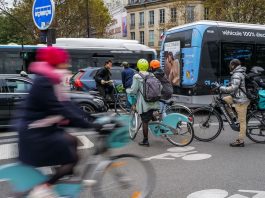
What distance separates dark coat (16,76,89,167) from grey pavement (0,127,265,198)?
1556mm

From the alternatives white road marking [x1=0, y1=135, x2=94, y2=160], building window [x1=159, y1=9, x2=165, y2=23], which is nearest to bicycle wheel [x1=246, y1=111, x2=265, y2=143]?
white road marking [x1=0, y1=135, x2=94, y2=160]

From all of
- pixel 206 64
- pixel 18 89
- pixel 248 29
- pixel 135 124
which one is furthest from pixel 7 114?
pixel 248 29

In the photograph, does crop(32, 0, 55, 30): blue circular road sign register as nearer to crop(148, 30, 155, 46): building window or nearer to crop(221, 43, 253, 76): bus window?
crop(221, 43, 253, 76): bus window

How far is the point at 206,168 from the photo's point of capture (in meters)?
6.53

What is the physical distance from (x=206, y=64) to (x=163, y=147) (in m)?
6.04

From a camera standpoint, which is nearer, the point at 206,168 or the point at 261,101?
the point at 206,168

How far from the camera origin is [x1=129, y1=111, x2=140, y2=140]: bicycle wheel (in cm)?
882

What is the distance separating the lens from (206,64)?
1364cm

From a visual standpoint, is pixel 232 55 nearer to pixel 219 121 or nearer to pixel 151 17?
pixel 219 121

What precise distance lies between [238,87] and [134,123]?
2236mm

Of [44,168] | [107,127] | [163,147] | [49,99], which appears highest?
[49,99]

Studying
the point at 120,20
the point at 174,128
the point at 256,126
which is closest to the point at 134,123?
the point at 174,128

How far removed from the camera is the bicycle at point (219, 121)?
845cm

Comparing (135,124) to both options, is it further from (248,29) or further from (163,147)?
(248,29)
